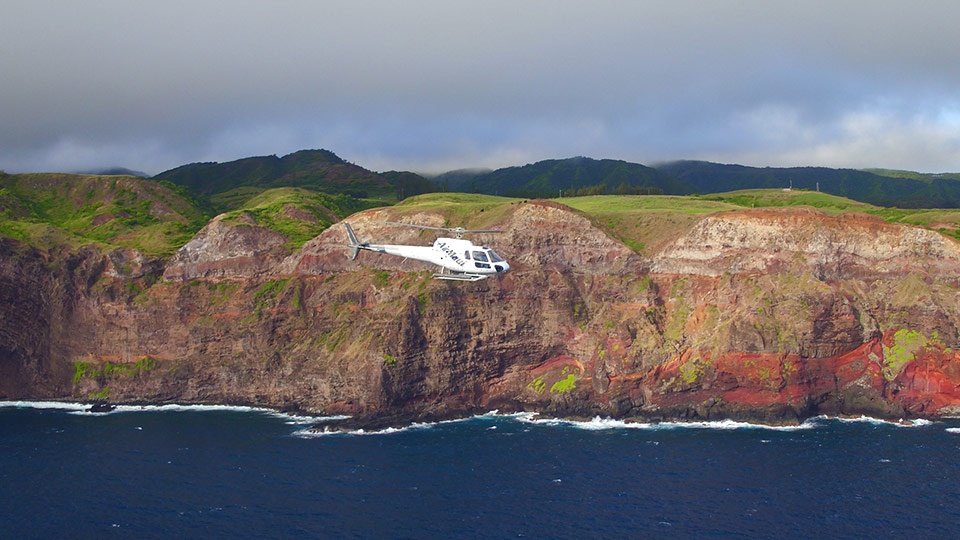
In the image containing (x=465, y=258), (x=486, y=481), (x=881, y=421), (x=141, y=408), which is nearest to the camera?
(x=486, y=481)

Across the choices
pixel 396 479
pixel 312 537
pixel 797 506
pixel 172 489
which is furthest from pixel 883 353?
pixel 172 489

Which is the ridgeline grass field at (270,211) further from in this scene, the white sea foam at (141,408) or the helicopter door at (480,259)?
the helicopter door at (480,259)

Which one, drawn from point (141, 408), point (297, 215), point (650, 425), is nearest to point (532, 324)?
point (650, 425)

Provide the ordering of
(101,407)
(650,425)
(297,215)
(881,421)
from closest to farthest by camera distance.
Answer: (881,421) → (650,425) → (101,407) → (297,215)

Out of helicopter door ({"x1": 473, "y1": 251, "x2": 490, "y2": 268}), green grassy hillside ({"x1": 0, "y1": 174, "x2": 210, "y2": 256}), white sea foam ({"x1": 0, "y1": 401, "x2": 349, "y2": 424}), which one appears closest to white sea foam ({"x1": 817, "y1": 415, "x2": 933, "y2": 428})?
helicopter door ({"x1": 473, "y1": 251, "x2": 490, "y2": 268})

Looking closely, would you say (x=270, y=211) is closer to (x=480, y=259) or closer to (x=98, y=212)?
(x=98, y=212)

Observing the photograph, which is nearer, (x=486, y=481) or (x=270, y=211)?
(x=486, y=481)

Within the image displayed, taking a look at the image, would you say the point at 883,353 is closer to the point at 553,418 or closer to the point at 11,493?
the point at 553,418
